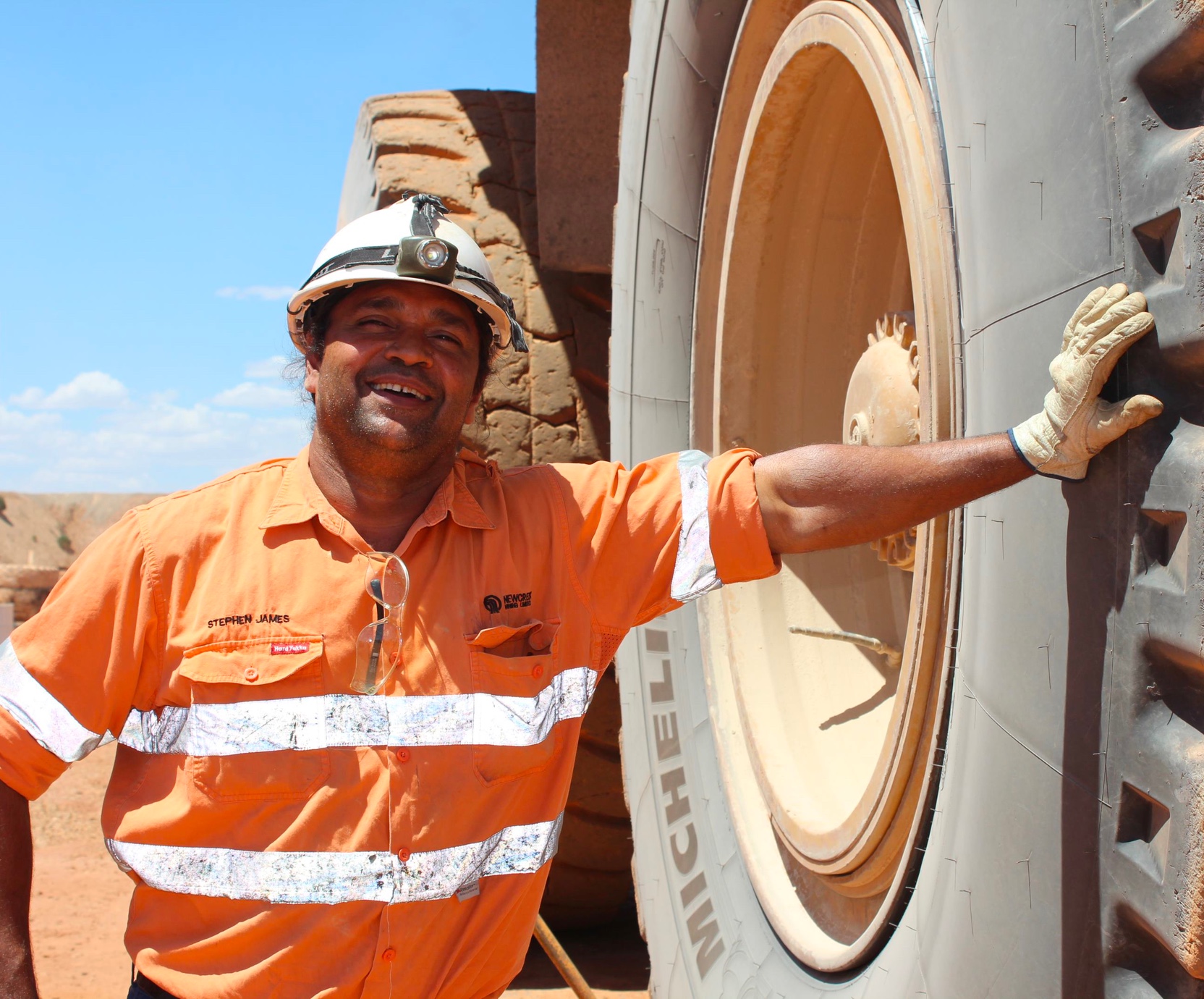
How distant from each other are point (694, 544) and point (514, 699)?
0.36m

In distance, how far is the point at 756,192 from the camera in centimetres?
216

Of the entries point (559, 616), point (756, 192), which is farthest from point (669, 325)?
point (559, 616)

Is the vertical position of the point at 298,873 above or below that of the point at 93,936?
above

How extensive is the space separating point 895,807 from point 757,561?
1.30 ft

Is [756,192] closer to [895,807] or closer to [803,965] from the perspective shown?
[895,807]

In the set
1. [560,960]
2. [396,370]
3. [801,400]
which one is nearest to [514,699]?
[396,370]

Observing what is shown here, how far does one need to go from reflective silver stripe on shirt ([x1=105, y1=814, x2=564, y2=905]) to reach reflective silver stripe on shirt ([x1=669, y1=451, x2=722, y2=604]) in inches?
19.9

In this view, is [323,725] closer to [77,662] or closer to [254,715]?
[254,715]

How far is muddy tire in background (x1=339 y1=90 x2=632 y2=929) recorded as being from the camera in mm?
3016

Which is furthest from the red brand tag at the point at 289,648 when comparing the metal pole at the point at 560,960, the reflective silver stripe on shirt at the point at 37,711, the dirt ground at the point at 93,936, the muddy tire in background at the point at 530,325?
the dirt ground at the point at 93,936

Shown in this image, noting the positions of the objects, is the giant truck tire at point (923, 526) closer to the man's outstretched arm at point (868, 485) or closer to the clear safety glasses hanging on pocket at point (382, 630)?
the man's outstretched arm at point (868, 485)

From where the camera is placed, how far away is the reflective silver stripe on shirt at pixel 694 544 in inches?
68.2

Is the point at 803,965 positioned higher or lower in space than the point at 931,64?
lower

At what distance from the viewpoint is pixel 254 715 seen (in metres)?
1.61
